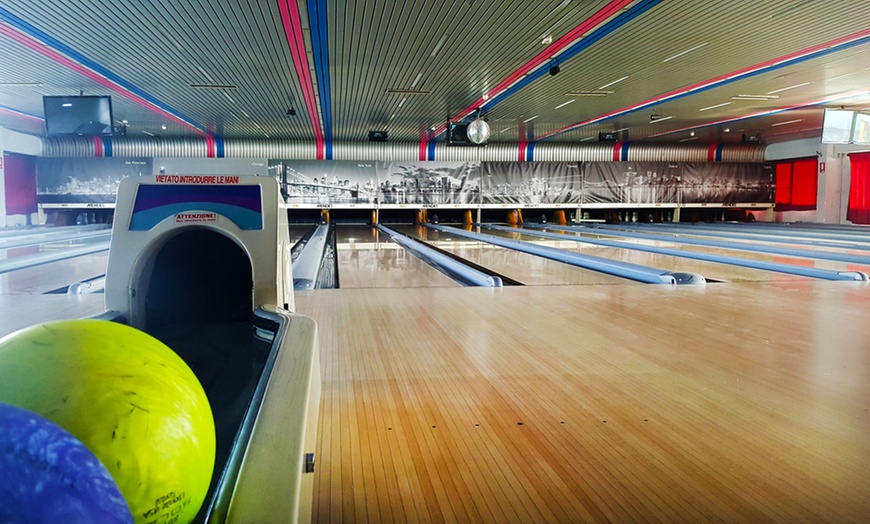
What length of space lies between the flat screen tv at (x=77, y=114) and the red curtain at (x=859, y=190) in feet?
53.6

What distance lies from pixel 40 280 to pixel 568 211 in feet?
44.2

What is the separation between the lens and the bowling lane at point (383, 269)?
4820mm

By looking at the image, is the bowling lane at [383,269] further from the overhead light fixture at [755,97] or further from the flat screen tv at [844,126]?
the flat screen tv at [844,126]

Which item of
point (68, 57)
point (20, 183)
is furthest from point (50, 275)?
point (20, 183)

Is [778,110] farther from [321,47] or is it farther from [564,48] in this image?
[321,47]

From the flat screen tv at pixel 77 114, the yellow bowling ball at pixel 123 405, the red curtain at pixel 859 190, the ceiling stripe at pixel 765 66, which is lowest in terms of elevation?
the yellow bowling ball at pixel 123 405

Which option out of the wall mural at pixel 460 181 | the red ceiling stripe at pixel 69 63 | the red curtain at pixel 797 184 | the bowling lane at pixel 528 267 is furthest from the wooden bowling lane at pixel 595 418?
the red curtain at pixel 797 184

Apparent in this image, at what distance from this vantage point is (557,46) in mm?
6418

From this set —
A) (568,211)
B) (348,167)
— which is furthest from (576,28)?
(568,211)

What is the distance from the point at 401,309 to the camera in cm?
333

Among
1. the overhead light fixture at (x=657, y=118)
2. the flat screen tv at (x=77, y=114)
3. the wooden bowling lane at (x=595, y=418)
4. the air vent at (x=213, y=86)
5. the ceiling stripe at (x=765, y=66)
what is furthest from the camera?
the overhead light fixture at (x=657, y=118)

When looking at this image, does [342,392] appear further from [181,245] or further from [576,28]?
[576,28]

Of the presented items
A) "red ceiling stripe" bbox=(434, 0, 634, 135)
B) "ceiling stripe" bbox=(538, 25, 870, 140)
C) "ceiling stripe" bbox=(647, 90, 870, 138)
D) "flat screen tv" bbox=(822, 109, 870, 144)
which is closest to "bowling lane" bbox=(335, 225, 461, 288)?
"red ceiling stripe" bbox=(434, 0, 634, 135)

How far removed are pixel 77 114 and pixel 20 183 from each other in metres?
6.15
